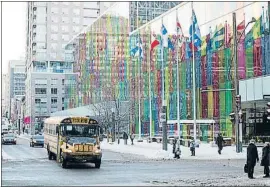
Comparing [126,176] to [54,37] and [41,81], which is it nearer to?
[41,81]

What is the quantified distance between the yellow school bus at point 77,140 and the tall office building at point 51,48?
362 feet

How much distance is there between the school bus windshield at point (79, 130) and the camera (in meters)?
25.3

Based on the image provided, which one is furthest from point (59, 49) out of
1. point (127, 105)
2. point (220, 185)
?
point (220, 185)

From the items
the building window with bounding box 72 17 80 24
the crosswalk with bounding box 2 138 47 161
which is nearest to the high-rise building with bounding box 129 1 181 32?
the building window with bounding box 72 17 80 24

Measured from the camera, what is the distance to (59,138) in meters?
25.8

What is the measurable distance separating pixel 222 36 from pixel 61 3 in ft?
314

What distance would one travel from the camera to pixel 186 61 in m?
58.2

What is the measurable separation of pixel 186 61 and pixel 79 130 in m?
34.5

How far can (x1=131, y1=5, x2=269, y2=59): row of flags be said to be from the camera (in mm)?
42438

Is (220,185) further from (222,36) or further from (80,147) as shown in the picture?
(222,36)

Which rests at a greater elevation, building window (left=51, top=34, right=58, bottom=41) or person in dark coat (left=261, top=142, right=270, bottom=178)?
building window (left=51, top=34, right=58, bottom=41)

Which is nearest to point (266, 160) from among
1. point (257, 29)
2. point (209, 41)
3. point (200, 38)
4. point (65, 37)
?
point (200, 38)

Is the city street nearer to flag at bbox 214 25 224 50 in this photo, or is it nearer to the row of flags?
the row of flags

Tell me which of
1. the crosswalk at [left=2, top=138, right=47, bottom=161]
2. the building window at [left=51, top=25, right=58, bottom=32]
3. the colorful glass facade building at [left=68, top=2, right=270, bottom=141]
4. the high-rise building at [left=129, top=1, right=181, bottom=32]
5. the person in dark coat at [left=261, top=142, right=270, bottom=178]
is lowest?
the crosswalk at [left=2, top=138, right=47, bottom=161]
